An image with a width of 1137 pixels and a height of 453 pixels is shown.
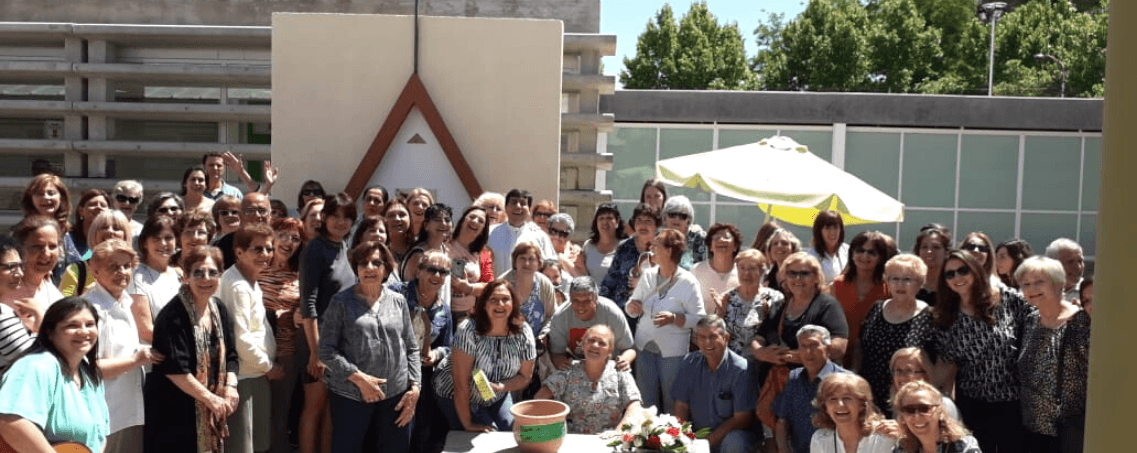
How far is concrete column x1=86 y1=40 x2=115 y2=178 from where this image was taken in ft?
39.5

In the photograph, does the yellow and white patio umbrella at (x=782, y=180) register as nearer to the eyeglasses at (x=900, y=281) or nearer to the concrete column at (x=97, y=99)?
the eyeglasses at (x=900, y=281)

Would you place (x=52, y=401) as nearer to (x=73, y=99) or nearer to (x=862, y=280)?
(x=862, y=280)

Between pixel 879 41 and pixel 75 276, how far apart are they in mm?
40065

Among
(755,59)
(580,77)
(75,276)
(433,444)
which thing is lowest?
(433,444)

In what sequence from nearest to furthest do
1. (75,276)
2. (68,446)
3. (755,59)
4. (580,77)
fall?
(68,446), (75,276), (580,77), (755,59)

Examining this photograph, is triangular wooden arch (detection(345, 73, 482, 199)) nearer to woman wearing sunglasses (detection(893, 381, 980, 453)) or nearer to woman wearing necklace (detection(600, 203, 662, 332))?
woman wearing necklace (detection(600, 203, 662, 332))

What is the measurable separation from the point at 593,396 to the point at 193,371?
2.19 m

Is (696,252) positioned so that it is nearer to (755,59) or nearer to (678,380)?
(678,380)

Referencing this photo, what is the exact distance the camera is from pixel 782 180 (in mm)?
8477

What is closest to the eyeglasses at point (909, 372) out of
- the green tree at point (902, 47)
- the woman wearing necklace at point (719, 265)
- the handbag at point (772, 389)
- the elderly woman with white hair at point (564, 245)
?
the handbag at point (772, 389)

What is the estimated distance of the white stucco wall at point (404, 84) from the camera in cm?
1007

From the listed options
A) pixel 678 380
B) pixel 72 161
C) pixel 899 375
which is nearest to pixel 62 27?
pixel 72 161

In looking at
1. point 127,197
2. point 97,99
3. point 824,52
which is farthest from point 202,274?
point 824,52

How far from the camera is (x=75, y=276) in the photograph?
208 inches
